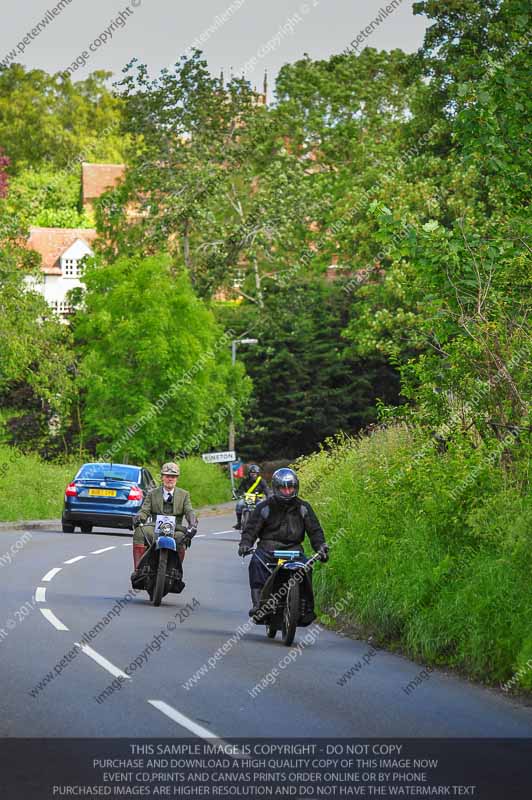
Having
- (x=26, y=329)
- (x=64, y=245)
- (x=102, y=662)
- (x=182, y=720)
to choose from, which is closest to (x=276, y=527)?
(x=102, y=662)

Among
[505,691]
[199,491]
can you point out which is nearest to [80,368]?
[199,491]

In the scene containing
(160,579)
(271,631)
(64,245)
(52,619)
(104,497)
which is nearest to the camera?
(271,631)

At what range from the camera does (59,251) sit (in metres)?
104

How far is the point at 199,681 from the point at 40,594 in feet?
28.1

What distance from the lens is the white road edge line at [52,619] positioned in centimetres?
1582

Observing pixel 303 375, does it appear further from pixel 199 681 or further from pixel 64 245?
pixel 199 681

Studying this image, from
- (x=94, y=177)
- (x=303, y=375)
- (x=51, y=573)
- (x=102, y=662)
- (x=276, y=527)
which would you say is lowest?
(x=303, y=375)

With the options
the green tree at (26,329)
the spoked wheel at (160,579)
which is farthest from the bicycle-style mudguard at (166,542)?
the green tree at (26,329)

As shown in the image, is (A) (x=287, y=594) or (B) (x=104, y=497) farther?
(B) (x=104, y=497)

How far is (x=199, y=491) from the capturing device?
183 ft

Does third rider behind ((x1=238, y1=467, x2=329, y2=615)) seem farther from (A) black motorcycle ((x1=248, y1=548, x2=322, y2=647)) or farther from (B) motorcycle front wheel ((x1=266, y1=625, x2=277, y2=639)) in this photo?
(B) motorcycle front wheel ((x1=266, y1=625, x2=277, y2=639))

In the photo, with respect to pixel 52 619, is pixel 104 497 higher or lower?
lower

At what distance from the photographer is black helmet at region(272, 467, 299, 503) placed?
1499cm

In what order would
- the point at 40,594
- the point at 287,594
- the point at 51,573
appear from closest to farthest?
the point at 287,594 → the point at 40,594 → the point at 51,573
